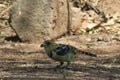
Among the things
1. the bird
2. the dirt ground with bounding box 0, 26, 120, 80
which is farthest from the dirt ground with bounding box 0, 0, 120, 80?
the bird

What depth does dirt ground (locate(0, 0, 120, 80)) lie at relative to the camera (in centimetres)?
799

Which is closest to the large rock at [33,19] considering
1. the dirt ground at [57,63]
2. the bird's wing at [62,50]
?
the dirt ground at [57,63]

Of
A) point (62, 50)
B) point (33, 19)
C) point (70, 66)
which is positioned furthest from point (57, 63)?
point (33, 19)

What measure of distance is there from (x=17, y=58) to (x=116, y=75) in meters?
2.52

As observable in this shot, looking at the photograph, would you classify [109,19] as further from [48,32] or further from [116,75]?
[116,75]

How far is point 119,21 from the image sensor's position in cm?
1327

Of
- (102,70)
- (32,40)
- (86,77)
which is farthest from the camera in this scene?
(32,40)

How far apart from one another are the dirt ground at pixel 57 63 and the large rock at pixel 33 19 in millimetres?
270

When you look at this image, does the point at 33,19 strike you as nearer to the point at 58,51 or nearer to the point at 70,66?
the point at 70,66

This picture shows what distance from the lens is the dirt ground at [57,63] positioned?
799cm

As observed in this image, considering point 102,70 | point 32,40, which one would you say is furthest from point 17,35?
point 102,70

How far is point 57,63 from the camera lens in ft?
30.1

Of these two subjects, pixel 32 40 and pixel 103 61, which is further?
pixel 32 40

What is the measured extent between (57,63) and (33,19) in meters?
2.58
